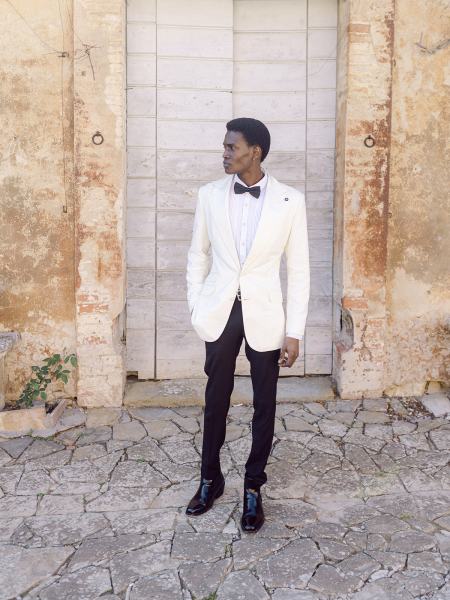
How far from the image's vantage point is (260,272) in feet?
12.5

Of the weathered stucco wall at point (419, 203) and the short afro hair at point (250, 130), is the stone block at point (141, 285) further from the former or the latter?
the short afro hair at point (250, 130)

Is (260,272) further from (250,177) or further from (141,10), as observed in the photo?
(141,10)

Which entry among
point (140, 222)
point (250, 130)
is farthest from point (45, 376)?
point (250, 130)

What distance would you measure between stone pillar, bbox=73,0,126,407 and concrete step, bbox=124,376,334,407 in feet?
0.77

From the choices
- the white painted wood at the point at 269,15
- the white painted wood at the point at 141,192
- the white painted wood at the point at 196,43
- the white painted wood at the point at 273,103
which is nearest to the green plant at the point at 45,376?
the white painted wood at the point at 141,192

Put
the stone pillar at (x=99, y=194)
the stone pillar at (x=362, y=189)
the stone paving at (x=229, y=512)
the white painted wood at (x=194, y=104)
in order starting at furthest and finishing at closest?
1. the white painted wood at (x=194, y=104)
2. the stone pillar at (x=362, y=189)
3. the stone pillar at (x=99, y=194)
4. the stone paving at (x=229, y=512)

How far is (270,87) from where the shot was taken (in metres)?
5.94

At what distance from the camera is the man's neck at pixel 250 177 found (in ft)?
12.7

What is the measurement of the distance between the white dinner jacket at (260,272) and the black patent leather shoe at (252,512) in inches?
33.6

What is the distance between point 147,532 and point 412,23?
4.54 metres

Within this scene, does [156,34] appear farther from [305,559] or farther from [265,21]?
[305,559]

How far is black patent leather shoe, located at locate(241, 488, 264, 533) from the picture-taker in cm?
379

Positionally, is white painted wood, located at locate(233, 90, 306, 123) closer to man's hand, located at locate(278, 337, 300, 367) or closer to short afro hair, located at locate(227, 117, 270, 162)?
short afro hair, located at locate(227, 117, 270, 162)

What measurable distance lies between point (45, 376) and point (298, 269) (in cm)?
279
